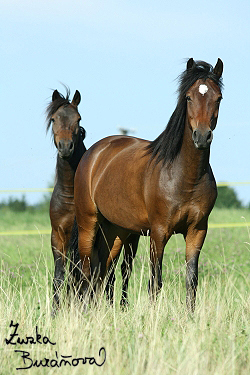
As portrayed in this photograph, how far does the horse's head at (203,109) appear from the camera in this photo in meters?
4.15

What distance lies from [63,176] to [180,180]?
1882 millimetres

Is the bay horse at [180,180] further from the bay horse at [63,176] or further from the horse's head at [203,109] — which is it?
the bay horse at [63,176]

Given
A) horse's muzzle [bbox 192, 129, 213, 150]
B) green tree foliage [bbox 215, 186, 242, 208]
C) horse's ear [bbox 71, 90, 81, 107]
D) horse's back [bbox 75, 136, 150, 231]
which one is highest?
horse's ear [bbox 71, 90, 81, 107]

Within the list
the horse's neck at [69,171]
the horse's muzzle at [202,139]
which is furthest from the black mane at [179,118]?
the horse's neck at [69,171]

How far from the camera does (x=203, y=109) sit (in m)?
4.25

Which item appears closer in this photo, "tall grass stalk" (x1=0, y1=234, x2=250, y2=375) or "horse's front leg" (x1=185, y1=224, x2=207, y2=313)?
"tall grass stalk" (x1=0, y1=234, x2=250, y2=375)

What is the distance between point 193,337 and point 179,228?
4.71ft

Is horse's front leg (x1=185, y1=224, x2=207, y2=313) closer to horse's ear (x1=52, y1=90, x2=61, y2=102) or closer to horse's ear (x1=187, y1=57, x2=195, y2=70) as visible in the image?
horse's ear (x1=187, y1=57, x2=195, y2=70)

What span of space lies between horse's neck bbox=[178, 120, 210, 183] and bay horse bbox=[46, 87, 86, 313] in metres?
1.43

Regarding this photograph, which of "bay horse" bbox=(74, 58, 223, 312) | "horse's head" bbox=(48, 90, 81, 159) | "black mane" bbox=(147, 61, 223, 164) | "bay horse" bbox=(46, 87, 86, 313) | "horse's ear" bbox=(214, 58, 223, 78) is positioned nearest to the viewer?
"bay horse" bbox=(74, 58, 223, 312)

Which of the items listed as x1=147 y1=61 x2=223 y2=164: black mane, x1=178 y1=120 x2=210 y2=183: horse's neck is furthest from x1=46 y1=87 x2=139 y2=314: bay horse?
x1=178 y1=120 x2=210 y2=183: horse's neck

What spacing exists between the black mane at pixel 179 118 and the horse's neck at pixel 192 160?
8 centimetres

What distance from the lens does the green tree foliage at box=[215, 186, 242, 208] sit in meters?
16.6

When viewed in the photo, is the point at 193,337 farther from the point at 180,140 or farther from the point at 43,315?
the point at 180,140
